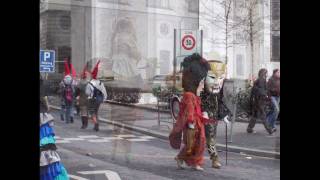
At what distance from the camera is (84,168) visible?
2361mm

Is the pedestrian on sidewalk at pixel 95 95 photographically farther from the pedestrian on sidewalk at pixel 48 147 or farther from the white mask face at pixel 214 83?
the white mask face at pixel 214 83

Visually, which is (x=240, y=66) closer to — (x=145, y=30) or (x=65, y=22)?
(x=145, y=30)

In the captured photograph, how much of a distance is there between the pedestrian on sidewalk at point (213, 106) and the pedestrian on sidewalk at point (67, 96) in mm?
713

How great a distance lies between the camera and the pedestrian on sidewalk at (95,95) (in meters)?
2.39

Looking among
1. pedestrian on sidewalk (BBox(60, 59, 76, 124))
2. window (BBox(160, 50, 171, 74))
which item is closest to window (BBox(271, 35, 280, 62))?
window (BBox(160, 50, 171, 74))

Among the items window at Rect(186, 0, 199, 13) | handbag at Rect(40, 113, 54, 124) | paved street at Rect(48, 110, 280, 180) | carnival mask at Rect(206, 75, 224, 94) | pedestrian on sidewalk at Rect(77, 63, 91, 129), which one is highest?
window at Rect(186, 0, 199, 13)

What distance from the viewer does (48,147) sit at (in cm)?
239

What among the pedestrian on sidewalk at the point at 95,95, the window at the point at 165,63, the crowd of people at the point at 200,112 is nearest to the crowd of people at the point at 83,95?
the pedestrian on sidewalk at the point at 95,95

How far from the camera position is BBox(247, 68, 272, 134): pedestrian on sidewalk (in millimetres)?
2164

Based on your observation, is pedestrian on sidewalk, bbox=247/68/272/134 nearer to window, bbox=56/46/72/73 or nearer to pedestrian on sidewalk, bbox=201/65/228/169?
pedestrian on sidewalk, bbox=201/65/228/169

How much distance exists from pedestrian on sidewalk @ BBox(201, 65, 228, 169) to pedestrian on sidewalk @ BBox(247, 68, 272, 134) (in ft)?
0.45

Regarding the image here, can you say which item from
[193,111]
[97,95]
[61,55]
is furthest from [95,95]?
[193,111]

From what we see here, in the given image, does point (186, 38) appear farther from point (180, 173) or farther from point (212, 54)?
point (180, 173)
